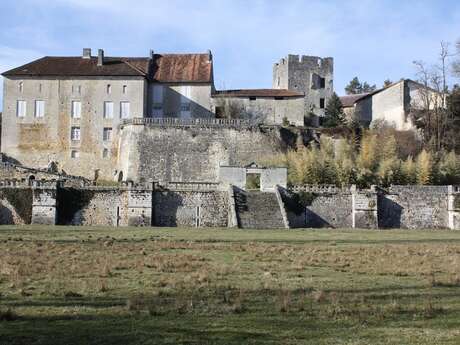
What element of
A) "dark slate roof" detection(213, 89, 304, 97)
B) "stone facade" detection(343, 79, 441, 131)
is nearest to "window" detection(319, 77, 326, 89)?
"stone facade" detection(343, 79, 441, 131)

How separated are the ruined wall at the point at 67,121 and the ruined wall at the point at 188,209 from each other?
770 inches

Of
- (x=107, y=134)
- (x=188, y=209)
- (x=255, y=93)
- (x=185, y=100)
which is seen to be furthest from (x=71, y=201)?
(x=255, y=93)

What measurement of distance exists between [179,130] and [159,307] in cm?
4637

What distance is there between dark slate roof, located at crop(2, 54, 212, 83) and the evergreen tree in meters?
12.0

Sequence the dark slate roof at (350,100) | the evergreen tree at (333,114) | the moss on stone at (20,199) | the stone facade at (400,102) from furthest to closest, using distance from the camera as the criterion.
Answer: the dark slate roof at (350,100), the evergreen tree at (333,114), the stone facade at (400,102), the moss on stone at (20,199)

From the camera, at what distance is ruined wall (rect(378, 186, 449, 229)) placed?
42281 mm

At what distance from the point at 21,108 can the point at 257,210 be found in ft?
93.6

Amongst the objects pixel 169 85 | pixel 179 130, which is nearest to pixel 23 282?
pixel 179 130

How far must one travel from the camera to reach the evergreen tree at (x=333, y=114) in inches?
2493

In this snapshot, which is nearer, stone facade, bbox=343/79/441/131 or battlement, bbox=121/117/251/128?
battlement, bbox=121/117/251/128

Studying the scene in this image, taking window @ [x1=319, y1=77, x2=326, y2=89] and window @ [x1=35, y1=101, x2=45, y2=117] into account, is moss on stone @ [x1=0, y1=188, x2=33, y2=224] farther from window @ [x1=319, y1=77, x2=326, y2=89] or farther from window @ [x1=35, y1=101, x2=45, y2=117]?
window @ [x1=319, y1=77, x2=326, y2=89]

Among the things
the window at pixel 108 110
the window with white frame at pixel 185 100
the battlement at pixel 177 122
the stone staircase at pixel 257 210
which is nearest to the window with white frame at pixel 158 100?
the window with white frame at pixel 185 100

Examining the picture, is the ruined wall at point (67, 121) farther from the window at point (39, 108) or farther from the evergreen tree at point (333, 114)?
the evergreen tree at point (333, 114)

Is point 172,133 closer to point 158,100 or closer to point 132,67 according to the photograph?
point 158,100
